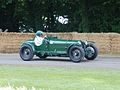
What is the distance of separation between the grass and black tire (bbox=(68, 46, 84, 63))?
4234 millimetres

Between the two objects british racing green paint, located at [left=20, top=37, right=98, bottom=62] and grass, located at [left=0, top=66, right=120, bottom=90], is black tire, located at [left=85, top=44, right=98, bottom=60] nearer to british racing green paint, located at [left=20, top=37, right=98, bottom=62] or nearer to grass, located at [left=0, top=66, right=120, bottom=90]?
british racing green paint, located at [left=20, top=37, right=98, bottom=62]

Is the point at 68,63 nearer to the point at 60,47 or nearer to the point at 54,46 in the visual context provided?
the point at 60,47

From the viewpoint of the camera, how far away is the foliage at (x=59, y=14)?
121 ft

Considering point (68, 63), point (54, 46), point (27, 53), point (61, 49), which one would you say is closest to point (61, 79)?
point (68, 63)

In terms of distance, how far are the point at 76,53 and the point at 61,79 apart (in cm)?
715

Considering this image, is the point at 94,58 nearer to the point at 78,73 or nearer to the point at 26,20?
the point at 78,73

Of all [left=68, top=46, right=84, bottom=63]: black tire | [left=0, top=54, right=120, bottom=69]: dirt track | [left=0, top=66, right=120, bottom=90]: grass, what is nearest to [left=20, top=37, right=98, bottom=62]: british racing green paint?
[left=68, top=46, right=84, bottom=63]: black tire

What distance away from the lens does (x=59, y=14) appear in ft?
132

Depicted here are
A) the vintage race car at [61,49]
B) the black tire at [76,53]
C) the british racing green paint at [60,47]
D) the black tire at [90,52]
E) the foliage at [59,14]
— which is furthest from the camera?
the foliage at [59,14]

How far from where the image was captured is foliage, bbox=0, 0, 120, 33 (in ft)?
121

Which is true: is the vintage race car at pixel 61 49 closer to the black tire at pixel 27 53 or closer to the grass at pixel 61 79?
the black tire at pixel 27 53

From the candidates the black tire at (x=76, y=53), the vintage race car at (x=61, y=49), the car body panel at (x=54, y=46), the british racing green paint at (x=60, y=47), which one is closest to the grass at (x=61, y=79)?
the black tire at (x=76, y=53)

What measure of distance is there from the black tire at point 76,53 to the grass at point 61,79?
423 cm

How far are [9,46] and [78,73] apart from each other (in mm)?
13268
